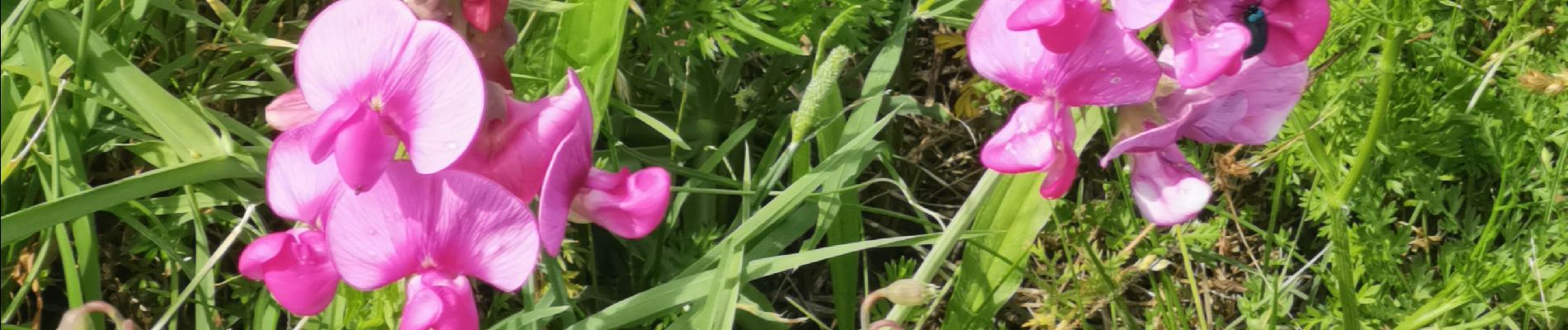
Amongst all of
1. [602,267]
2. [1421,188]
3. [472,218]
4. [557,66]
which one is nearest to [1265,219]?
[1421,188]

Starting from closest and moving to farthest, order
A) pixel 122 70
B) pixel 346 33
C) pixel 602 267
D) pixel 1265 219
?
pixel 346 33, pixel 122 70, pixel 602 267, pixel 1265 219

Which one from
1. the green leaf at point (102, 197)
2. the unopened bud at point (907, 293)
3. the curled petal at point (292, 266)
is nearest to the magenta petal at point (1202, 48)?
the unopened bud at point (907, 293)

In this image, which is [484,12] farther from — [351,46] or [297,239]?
[297,239]

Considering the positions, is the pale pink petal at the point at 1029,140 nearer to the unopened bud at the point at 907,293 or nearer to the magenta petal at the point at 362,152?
the unopened bud at the point at 907,293

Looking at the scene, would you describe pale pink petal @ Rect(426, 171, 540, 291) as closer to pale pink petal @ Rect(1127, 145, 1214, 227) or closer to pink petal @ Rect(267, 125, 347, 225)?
pink petal @ Rect(267, 125, 347, 225)

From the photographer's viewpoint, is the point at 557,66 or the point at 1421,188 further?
the point at 1421,188

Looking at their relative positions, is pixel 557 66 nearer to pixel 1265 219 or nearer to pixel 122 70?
pixel 122 70
